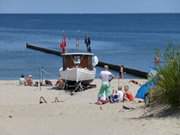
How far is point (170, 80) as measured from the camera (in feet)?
41.9

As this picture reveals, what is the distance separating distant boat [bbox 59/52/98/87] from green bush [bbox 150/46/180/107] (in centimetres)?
1608

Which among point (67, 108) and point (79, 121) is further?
point (67, 108)

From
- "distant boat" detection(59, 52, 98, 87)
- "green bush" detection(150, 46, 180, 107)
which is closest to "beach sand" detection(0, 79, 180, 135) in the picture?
"green bush" detection(150, 46, 180, 107)

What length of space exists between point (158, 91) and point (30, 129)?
3050mm

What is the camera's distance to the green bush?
1277 centimetres

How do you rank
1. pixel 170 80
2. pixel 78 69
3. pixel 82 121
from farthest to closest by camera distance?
pixel 78 69 → pixel 82 121 → pixel 170 80

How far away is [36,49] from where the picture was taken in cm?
7225

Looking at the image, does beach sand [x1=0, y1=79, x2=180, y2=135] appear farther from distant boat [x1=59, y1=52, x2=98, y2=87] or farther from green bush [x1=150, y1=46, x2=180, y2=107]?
distant boat [x1=59, y1=52, x2=98, y2=87]

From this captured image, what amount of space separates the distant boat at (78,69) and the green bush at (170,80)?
16081 millimetres

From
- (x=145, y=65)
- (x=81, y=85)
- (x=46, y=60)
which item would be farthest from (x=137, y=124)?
(x=46, y=60)

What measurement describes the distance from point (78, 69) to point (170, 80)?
1692cm

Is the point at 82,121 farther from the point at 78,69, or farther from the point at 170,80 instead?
the point at 78,69

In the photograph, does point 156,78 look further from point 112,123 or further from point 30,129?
point 30,129

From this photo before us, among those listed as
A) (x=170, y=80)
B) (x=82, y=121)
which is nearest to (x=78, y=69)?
(x=82, y=121)
